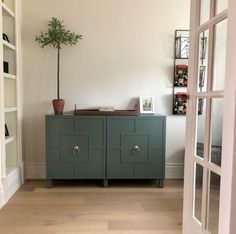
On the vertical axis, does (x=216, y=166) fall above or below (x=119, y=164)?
above

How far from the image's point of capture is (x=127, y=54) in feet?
10.6

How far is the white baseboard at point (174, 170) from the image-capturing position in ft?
11.0

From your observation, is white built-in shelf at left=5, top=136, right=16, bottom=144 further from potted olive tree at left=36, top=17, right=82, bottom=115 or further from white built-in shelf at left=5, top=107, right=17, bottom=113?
potted olive tree at left=36, top=17, right=82, bottom=115

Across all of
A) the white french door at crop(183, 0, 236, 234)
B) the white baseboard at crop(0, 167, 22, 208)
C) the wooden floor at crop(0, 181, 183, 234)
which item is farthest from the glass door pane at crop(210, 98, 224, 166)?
the white baseboard at crop(0, 167, 22, 208)

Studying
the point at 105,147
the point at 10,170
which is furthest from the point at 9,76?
the point at 105,147

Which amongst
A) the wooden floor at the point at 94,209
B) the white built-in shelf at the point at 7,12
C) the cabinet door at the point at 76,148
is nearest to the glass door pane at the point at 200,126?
the wooden floor at the point at 94,209

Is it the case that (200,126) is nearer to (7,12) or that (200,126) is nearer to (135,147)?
(135,147)

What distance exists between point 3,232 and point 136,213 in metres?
1.03

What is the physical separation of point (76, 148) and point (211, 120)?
69.4 inches

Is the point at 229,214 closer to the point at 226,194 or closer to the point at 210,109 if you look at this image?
the point at 226,194

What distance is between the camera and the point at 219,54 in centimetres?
137

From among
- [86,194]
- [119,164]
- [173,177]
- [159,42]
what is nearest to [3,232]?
[86,194]

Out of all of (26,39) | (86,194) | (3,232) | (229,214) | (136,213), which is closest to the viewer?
(229,214)

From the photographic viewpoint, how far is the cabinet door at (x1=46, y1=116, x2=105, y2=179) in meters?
2.89
